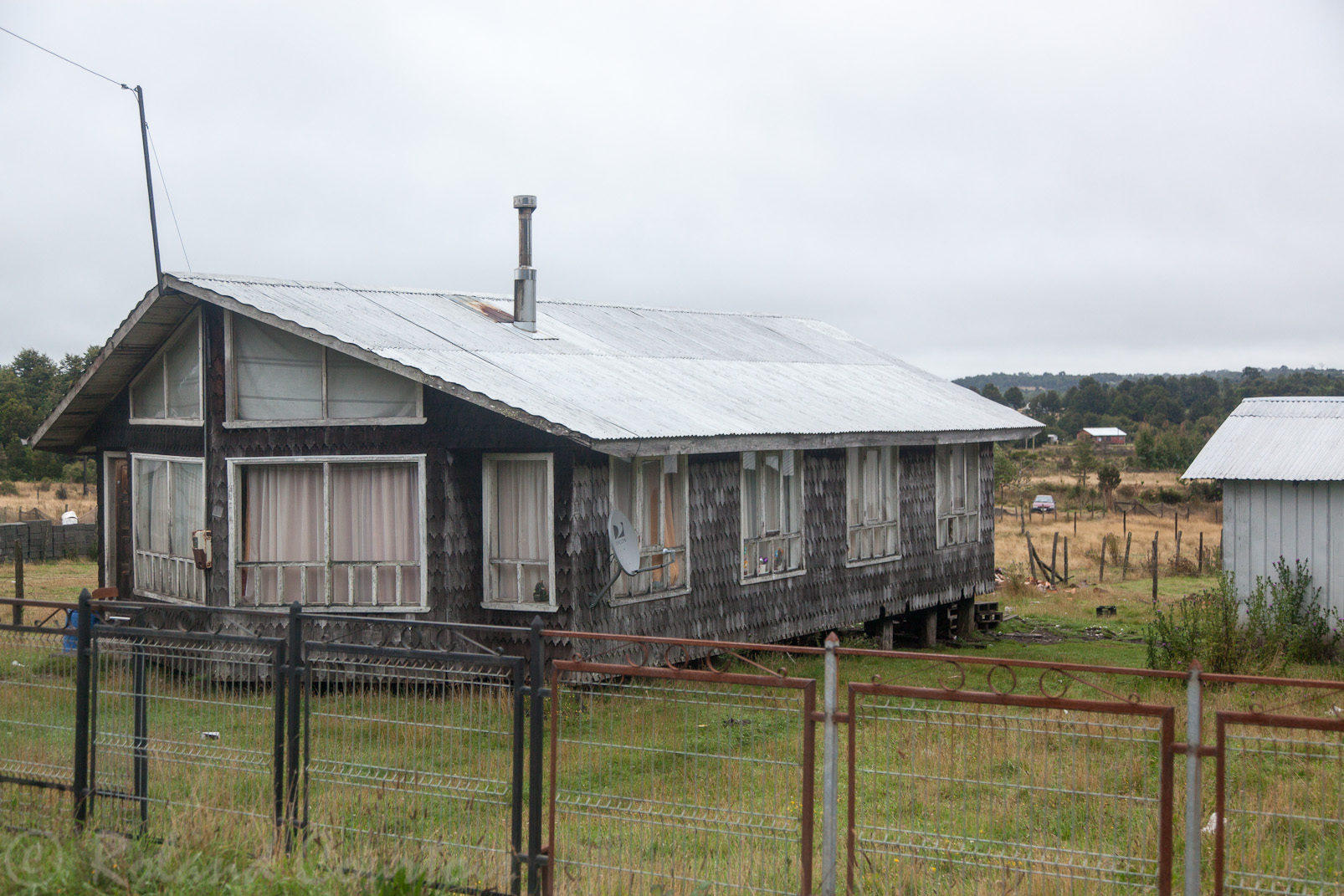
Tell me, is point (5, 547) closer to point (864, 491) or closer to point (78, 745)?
point (864, 491)

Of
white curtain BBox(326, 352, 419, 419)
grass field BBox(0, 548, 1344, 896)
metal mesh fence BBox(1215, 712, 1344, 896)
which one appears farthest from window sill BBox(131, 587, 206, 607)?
metal mesh fence BBox(1215, 712, 1344, 896)

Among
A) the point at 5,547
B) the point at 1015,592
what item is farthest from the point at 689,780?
the point at 5,547

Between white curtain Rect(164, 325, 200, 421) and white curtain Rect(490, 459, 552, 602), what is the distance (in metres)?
3.94

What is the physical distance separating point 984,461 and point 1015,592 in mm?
6228

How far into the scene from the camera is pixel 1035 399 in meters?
124

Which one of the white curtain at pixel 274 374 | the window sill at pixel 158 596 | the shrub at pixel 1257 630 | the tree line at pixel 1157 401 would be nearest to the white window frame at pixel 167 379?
the white curtain at pixel 274 374

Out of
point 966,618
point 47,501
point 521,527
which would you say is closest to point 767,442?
point 521,527

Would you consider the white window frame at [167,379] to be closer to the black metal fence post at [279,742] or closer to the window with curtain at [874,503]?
the black metal fence post at [279,742]

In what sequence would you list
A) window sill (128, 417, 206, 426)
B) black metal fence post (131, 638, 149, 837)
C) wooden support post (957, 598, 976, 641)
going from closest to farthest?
black metal fence post (131, 638, 149, 837), window sill (128, 417, 206, 426), wooden support post (957, 598, 976, 641)

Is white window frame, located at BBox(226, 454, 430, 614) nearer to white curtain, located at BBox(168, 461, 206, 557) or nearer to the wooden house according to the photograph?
the wooden house

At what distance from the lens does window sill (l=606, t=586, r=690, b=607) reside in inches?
526

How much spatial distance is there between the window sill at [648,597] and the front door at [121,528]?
7490mm

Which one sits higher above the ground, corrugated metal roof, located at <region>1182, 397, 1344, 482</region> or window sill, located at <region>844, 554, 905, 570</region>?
corrugated metal roof, located at <region>1182, 397, 1344, 482</region>

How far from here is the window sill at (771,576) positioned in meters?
15.4
